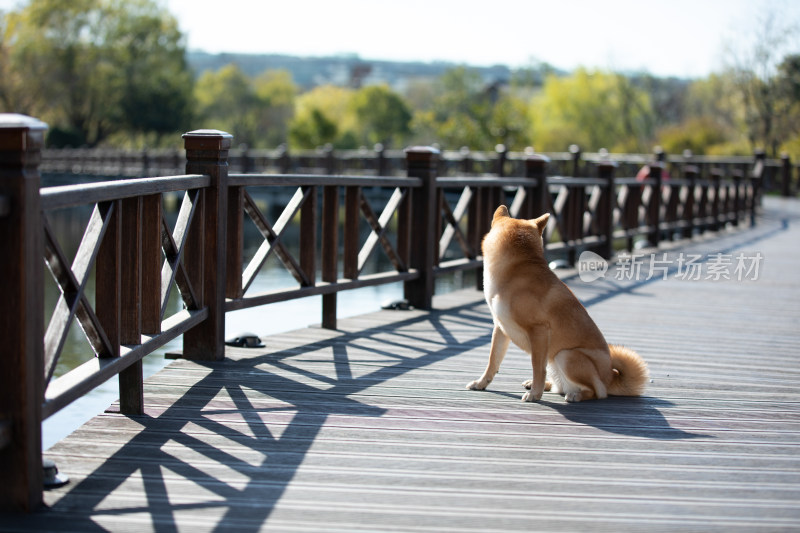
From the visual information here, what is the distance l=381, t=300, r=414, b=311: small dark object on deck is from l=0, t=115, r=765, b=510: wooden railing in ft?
0.24

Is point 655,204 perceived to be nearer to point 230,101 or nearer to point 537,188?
point 537,188

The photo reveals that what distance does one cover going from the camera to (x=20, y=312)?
2787mm

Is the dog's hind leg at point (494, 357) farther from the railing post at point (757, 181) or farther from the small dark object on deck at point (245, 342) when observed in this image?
the railing post at point (757, 181)

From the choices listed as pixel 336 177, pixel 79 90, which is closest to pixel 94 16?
pixel 79 90

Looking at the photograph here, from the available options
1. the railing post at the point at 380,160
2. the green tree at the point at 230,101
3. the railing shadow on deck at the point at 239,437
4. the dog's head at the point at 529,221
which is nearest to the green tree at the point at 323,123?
the green tree at the point at 230,101

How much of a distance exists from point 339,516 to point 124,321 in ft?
5.22

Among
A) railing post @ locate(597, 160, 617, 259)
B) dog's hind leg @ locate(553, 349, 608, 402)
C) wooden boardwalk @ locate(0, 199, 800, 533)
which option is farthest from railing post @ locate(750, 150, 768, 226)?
dog's hind leg @ locate(553, 349, 608, 402)

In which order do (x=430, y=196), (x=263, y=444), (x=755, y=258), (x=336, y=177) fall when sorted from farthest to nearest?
(x=755, y=258) < (x=430, y=196) < (x=336, y=177) < (x=263, y=444)

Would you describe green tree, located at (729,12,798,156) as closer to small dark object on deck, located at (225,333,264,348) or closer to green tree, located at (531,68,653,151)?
green tree, located at (531,68,653,151)

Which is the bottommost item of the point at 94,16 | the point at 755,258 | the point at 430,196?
the point at 755,258

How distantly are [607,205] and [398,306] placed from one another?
5.31m

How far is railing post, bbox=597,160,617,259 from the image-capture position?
473 inches

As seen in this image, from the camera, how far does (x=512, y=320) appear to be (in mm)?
4379

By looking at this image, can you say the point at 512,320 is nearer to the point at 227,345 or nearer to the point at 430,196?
the point at 227,345
